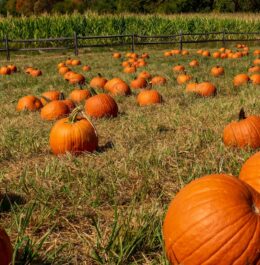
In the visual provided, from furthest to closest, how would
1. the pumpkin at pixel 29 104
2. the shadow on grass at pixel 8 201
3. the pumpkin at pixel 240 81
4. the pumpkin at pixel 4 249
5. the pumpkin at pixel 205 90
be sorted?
1. the pumpkin at pixel 240 81
2. the pumpkin at pixel 205 90
3. the pumpkin at pixel 29 104
4. the shadow on grass at pixel 8 201
5. the pumpkin at pixel 4 249

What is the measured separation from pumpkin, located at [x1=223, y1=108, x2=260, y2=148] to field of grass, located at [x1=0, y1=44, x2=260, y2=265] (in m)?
0.13

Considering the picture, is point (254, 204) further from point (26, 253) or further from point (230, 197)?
point (26, 253)

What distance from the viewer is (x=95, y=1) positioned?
61.1m

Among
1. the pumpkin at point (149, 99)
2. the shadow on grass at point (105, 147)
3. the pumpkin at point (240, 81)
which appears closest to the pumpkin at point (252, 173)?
the shadow on grass at point (105, 147)

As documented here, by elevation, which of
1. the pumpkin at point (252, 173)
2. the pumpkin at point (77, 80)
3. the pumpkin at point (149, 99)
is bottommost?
the pumpkin at point (77, 80)

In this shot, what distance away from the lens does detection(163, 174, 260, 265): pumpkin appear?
2.07 metres

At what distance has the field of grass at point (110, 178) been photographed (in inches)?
97.1

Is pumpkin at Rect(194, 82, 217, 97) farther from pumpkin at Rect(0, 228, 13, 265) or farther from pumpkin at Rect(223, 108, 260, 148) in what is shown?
pumpkin at Rect(0, 228, 13, 265)

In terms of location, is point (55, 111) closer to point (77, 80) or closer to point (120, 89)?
point (120, 89)

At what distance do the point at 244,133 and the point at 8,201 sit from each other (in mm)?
2391

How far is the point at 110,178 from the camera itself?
3643 millimetres

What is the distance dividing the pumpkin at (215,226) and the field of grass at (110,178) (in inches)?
7.3

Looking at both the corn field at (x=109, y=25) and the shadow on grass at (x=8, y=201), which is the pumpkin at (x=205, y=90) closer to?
the shadow on grass at (x=8, y=201)

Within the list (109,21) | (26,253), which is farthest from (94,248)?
(109,21)
